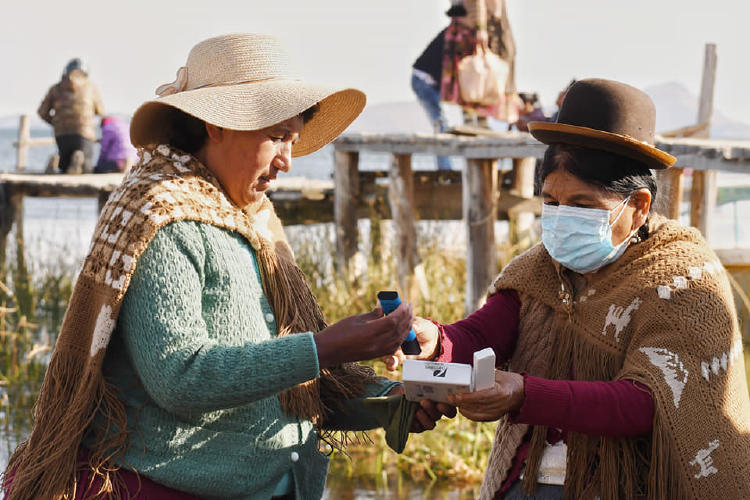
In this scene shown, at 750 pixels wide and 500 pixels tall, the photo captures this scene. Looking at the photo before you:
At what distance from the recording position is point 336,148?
793cm

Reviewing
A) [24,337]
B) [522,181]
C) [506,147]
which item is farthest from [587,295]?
[522,181]

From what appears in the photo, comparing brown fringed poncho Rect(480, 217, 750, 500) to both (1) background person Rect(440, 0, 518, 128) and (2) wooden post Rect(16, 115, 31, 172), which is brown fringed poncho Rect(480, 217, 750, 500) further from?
(2) wooden post Rect(16, 115, 31, 172)

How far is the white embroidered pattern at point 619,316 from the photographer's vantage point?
2516mm

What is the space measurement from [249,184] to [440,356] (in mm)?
764

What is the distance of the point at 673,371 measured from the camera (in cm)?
241

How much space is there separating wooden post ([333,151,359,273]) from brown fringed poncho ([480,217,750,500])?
5235 mm

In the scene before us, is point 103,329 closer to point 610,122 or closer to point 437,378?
point 437,378

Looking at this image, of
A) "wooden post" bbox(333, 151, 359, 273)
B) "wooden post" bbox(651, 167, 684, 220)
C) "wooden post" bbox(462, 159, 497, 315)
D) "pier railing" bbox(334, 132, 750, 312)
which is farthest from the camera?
"wooden post" bbox(333, 151, 359, 273)

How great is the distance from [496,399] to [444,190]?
599 centimetres

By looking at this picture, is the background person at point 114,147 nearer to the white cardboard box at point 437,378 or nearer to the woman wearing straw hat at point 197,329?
the woman wearing straw hat at point 197,329

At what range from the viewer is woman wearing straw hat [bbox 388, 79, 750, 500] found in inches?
95.2

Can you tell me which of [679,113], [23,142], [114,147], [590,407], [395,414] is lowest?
[679,113]

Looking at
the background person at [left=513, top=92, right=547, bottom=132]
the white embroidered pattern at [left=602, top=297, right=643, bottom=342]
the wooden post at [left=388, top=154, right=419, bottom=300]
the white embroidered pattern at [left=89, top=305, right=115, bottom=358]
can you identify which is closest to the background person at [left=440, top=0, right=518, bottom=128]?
the background person at [left=513, top=92, right=547, bottom=132]

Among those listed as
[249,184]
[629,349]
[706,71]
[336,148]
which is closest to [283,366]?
[249,184]
